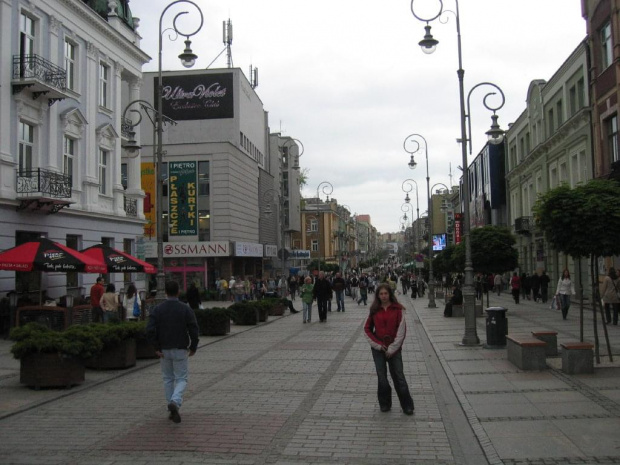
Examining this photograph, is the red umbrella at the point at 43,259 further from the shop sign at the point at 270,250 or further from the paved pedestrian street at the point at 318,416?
the shop sign at the point at 270,250

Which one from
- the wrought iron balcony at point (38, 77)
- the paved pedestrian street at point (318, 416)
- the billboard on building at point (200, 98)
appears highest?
the billboard on building at point (200, 98)

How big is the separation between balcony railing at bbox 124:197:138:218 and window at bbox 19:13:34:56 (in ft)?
31.4

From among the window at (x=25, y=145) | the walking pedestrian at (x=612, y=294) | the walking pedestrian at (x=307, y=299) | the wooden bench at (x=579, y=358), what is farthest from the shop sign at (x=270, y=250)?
the wooden bench at (x=579, y=358)

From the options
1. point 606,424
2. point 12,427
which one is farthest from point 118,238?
point 606,424

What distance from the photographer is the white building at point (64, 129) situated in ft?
65.2

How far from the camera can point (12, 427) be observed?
7.58 metres

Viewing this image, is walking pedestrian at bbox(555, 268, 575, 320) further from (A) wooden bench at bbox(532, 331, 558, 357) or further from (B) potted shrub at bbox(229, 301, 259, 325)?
(B) potted shrub at bbox(229, 301, 259, 325)

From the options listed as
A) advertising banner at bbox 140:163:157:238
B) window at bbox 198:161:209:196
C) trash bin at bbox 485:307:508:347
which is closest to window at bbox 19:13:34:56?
trash bin at bbox 485:307:508:347

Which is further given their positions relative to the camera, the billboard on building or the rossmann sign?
the billboard on building

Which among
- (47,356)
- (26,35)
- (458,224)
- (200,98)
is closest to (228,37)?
(200,98)

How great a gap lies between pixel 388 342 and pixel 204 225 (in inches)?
1546

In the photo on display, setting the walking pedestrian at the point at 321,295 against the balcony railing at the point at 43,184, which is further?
the walking pedestrian at the point at 321,295

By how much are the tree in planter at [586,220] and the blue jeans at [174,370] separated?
23.3 feet

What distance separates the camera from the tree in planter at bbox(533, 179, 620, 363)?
1095 cm
